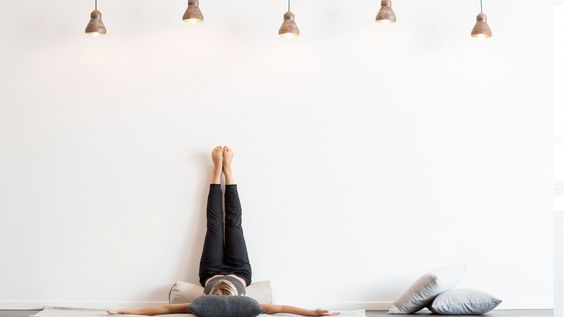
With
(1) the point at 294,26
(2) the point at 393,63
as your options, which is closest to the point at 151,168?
(1) the point at 294,26

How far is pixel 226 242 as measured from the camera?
15.9ft

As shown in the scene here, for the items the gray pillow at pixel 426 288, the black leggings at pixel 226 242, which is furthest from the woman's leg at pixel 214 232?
the gray pillow at pixel 426 288

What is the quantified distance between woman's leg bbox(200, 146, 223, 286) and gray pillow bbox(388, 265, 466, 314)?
1.20 meters

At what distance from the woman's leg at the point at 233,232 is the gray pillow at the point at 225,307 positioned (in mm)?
676

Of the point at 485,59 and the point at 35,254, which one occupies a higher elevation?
the point at 485,59

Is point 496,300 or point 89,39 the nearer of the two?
point 496,300

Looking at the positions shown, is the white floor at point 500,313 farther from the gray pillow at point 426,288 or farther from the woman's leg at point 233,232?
the woman's leg at point 233,232

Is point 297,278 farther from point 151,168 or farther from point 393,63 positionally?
point 393,63

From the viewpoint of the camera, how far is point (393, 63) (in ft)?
16.1

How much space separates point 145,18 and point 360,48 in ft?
4.91

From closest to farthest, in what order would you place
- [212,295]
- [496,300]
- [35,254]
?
[212,295] < [496,300] < [35,254]

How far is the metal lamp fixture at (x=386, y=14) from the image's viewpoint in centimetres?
450

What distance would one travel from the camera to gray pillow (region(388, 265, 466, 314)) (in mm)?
4484

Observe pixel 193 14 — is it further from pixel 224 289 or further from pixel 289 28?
pixel 224 289
